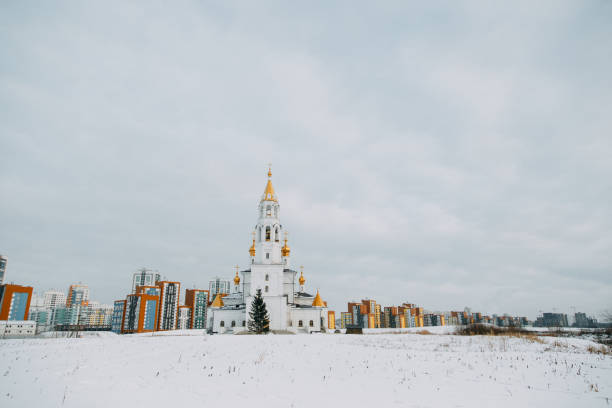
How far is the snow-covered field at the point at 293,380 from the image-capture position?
8.17 metres

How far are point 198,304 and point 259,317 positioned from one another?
59578mm

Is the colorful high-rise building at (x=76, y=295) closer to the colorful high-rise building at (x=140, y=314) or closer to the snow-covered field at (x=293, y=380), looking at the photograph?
the colorful high-rise building at (x=140, y=314)

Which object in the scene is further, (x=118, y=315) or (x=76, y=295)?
(x=76, y=295)

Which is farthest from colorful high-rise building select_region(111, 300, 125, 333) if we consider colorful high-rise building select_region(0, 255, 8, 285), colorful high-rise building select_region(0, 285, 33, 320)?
colorful high-rise building select_region(0, 255, 8, 285)

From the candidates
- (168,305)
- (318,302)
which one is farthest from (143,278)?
(318,302)

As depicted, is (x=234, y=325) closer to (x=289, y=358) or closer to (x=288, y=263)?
(x=288, y=263)

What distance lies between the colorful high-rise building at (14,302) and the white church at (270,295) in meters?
51.5

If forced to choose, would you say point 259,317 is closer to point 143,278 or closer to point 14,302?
point 14,302

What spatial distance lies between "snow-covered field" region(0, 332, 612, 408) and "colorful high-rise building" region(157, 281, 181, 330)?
3124 inches

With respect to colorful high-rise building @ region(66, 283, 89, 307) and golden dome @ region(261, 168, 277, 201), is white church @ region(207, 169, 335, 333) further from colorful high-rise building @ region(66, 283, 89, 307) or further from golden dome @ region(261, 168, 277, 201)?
colorful high-rise building @ region(66, 283, 89, 307)

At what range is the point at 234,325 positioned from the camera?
1845 inches

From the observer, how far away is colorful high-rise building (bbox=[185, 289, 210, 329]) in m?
92.1

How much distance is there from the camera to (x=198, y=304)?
307 feet

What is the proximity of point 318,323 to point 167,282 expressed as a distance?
56172mm
